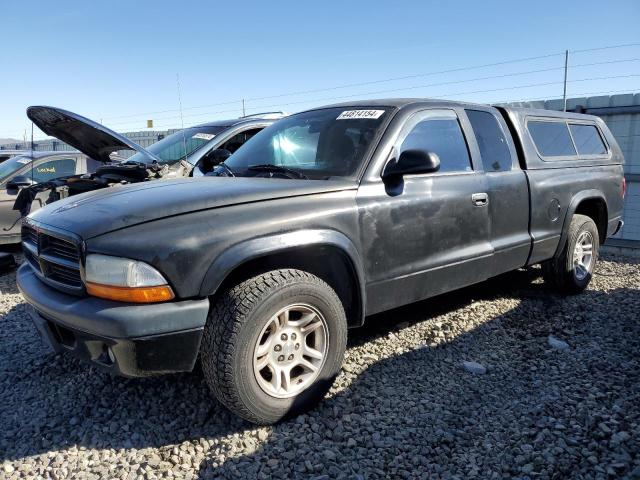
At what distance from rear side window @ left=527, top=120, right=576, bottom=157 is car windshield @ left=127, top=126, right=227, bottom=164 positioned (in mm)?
3671

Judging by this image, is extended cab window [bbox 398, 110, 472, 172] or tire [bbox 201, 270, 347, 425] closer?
tire [bbox 201, 270, 347, 425]

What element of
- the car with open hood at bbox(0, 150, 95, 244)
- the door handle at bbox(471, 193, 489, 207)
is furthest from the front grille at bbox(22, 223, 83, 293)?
the car with open hood at bbox(0, 150, 95, 244)

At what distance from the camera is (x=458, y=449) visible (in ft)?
8.42

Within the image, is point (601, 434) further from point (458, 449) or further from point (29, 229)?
point (29, 229)

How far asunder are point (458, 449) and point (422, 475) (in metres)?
0.30

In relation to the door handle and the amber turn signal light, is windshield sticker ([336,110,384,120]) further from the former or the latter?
the amber turn signal light

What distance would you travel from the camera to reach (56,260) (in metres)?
2.66

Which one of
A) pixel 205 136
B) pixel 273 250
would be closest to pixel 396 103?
pixel 273 250

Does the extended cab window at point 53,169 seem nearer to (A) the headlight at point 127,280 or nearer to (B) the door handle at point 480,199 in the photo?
(A) the headlight at point 127,280

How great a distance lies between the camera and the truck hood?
8.16 feet

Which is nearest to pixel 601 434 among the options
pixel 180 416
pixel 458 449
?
pixel 458 449

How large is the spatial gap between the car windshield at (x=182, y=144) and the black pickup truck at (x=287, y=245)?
240 cm

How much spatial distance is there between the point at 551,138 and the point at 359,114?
2277 mm

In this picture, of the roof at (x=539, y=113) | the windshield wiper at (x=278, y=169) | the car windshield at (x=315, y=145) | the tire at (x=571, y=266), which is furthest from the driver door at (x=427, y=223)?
the tire at (x=571, y=266)
